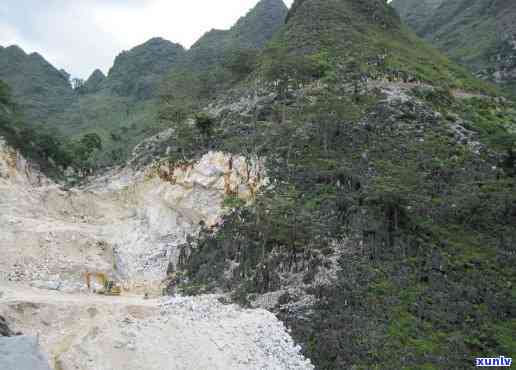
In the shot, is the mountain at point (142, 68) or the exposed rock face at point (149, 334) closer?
the exposed rock face at point (149, 334)

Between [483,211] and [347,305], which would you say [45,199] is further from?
[483,211]

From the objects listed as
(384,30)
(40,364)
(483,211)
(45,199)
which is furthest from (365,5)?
(40,364)

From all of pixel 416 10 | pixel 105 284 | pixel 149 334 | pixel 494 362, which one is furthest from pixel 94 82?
pixel 494 362

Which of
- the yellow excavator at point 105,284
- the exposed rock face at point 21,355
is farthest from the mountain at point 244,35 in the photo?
the exposed rock face at point 21,355

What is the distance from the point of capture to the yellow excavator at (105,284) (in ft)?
59.4

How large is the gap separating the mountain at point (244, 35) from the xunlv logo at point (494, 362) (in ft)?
235

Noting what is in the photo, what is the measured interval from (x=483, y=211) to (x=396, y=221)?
15.6 feet

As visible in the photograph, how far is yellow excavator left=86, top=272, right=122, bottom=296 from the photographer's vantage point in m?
18.1

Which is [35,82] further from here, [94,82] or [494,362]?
[494,362]

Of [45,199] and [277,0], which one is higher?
[277,0]

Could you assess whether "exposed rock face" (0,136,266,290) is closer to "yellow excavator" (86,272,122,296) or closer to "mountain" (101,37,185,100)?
"yellow excavator" (86,272,122,296)

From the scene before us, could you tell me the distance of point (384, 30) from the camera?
2112 inches

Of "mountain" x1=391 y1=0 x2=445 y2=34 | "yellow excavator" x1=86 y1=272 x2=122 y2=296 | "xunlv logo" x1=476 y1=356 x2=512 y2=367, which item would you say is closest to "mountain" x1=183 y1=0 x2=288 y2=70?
"mountain" x1=391 y1=0 x2=445 y2=34

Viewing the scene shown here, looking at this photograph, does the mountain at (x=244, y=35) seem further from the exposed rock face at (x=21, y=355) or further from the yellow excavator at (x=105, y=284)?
the exposed rock face at (x=21, y=355)
